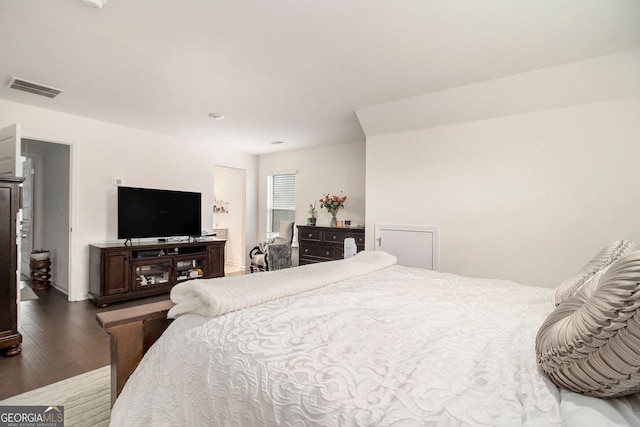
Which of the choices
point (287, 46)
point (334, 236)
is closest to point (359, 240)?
point (334, 236)

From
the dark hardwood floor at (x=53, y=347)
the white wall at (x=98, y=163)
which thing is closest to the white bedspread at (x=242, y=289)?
the dark hardwood floor at (x=53, y=347)

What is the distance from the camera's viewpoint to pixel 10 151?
9.14ft

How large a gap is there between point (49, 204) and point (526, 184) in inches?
283

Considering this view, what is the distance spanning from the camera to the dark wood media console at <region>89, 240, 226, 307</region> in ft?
13.0

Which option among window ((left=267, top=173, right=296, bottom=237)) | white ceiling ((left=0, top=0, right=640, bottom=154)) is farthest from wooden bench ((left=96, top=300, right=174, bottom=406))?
window ((left=267, top=173, right=296, bottom=237))

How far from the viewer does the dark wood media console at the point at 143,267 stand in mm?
3959

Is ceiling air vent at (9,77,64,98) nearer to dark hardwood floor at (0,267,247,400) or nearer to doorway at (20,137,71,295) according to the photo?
doorway at (20,137,71,295)

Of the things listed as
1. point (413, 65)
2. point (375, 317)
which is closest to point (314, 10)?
point (413, 65)

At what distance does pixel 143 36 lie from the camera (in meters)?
2.24

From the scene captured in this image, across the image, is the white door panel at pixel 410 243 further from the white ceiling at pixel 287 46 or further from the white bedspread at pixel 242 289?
the white bedspread at pixel 242 289

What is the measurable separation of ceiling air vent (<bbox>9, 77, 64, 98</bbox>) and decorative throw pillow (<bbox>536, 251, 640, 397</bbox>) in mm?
4587

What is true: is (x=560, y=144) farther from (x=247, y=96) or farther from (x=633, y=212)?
(x=247, y=96)

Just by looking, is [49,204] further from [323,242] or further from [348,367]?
[348,367]

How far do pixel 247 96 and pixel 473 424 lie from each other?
349 cm
